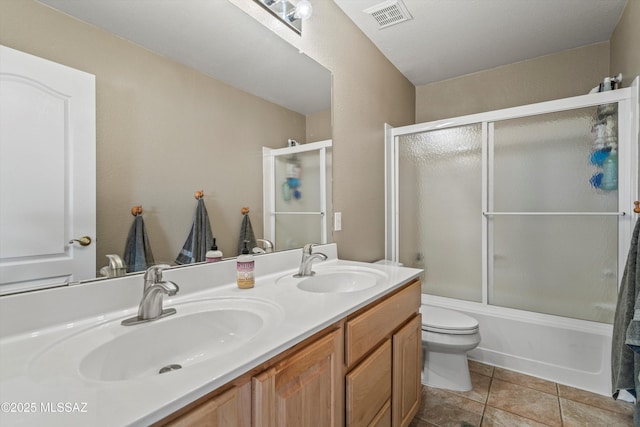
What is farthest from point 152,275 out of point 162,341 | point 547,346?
point 547,346

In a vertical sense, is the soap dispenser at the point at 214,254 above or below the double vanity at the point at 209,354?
above

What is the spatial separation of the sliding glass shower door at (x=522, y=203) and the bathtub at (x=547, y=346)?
12 centimetres

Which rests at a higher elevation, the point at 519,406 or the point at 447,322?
the point at 447,322

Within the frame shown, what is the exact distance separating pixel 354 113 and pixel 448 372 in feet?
5.79

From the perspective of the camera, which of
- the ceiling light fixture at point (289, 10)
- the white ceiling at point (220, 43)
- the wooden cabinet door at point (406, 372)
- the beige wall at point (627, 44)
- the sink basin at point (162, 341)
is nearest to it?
the sink basin at point (162, 341)

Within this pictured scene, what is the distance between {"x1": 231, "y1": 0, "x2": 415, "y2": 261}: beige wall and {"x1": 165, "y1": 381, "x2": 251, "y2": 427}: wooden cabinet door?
126 centimetres

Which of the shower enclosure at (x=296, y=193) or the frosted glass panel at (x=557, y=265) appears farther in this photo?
the frosted glass panel at (x=557, y=265)

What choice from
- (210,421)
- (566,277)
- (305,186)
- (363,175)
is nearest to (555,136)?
(566,277)

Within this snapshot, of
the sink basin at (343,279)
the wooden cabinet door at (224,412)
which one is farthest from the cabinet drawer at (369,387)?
the wooden cabinet door at (224,412)

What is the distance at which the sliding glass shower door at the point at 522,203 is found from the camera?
6.08ft

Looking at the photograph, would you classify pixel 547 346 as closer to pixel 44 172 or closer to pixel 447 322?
pixel 447 322

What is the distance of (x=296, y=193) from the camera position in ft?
5.27

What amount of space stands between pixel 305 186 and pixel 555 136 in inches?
71.4

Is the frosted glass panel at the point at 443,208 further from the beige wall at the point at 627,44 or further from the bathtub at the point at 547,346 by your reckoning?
the beige wall at the point at 627,44
